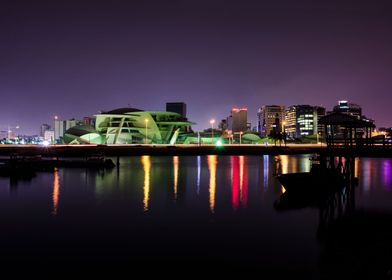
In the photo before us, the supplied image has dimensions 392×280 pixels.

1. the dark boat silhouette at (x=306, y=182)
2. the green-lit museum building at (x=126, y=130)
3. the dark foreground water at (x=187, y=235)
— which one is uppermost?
the green-lit museum building at (x=126, y=130)

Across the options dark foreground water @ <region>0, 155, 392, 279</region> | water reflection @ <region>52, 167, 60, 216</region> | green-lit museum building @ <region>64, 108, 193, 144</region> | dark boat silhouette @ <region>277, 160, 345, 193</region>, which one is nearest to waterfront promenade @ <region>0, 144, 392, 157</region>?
water reflection @ <region>52, 167, 60, 216</region>

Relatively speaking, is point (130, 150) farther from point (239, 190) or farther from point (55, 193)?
point (239, 190)

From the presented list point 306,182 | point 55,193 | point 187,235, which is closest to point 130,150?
point 55,193

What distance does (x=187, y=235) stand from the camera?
22969mm

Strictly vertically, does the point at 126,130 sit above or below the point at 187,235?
above

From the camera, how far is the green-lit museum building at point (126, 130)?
139375mm

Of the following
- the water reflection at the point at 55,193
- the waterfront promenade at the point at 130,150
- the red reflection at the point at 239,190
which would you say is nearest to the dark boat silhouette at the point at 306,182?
the red reflection at the point at 239,190

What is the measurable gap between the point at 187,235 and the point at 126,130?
126m

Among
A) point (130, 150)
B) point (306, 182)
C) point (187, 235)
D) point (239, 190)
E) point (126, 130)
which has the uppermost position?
point (126, 130)

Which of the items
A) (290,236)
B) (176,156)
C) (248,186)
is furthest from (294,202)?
(176,156)

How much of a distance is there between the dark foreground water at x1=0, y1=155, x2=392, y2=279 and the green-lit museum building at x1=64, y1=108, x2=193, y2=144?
9998cm

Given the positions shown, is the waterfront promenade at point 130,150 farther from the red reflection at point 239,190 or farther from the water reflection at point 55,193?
the red reflection at point 239,190

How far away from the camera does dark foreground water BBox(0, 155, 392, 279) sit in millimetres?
17172

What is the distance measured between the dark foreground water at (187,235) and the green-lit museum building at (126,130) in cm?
9998
